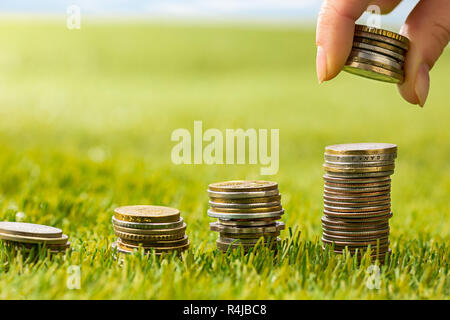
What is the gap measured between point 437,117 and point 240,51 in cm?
1854

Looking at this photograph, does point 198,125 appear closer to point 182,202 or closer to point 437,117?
point 437,117

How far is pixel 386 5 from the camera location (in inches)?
149

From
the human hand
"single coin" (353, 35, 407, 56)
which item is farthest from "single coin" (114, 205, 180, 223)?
"single coin" (353, 35, 407, 56)

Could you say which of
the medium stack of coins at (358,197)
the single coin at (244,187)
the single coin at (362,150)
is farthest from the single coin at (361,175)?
the single coin at (244,187)

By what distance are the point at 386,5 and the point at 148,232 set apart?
208 cm

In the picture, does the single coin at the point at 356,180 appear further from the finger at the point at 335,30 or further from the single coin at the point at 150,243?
the single coin at the point at 150,243

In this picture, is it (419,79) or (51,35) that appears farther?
(51,35)

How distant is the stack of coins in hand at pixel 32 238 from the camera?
3.24m

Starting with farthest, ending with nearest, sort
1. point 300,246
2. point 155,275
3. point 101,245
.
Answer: point 101,245 → point 300,246 → point 155,275

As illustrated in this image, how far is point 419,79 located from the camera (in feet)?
11.2

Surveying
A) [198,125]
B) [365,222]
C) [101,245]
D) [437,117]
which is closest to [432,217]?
[365,222]

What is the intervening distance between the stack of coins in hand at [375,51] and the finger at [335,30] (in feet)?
0.45

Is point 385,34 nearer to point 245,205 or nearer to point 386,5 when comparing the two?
point 386,5

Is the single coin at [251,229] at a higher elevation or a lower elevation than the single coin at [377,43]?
lower
